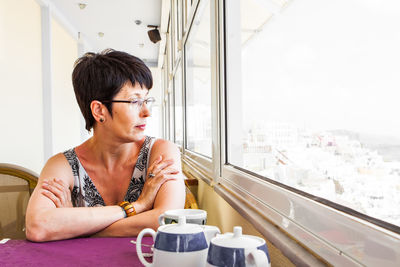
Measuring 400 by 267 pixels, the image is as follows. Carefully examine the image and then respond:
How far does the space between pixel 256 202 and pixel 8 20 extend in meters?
3.92

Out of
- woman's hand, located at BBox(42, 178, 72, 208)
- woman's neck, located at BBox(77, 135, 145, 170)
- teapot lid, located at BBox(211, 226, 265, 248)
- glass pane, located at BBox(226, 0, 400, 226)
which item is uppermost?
glass pane, located at BBox(226, 0, 400, 226)

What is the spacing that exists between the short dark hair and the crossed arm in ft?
1.02

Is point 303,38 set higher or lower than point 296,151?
higher

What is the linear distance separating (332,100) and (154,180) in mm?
858

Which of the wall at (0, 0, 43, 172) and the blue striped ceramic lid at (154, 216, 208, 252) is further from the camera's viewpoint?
the wall at (0, 0, 43, 172)

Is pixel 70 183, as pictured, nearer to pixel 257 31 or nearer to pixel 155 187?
pixel 155 187

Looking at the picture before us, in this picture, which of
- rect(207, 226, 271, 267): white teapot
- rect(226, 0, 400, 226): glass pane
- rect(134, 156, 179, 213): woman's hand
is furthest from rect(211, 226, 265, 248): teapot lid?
rect(134, 156, 179, 213): woman's hand

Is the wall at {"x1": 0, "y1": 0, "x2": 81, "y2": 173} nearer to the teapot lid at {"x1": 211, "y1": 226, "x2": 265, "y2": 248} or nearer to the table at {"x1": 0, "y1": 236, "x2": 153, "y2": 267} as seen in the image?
the table at {"x1": 0, "y1": 236, "x2": 153, "y2": 267}

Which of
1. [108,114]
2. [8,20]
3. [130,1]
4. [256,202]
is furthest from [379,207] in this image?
[130,1]

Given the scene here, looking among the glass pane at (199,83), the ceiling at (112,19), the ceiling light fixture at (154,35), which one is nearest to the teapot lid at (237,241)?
the glass pane at (199,83)

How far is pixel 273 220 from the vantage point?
75 centimetres

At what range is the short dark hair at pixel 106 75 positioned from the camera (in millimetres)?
1361

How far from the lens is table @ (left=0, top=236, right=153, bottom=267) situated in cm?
78

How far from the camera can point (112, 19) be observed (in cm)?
579
